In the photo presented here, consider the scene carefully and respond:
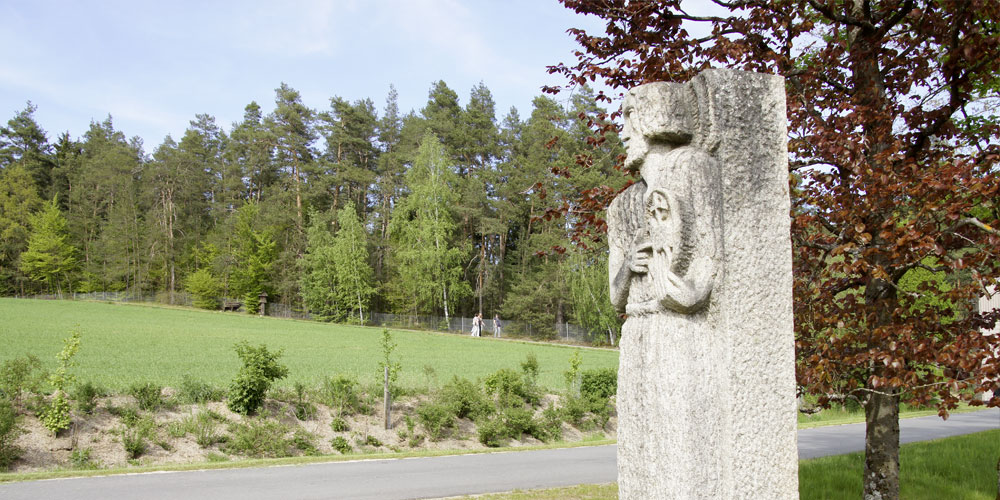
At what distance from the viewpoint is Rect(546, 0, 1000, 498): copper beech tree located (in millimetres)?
5430

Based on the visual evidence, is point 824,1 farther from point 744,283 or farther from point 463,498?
point 463,498

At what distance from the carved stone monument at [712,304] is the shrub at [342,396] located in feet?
37.8

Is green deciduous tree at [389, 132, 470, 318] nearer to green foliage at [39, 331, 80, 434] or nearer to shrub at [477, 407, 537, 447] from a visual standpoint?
shrub at [477, 407, 537, 447]

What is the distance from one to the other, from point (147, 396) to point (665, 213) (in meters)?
12.6

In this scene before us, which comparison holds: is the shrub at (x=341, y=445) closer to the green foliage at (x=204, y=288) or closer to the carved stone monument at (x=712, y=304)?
the carved stone monument at (x=712, y=304)

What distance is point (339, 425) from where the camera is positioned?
45.0 feet

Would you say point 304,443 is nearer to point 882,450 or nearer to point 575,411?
point 575,411

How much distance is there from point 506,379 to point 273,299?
51061 mm

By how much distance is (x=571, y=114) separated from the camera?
50.4 meters

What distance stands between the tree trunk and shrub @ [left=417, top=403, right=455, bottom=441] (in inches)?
352

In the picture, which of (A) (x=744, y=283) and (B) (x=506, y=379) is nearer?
(A) (x=744, y=283)

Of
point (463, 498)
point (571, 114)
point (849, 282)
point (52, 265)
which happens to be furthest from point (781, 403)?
point (52, 265)

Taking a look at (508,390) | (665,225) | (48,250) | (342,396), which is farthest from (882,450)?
(48,250)

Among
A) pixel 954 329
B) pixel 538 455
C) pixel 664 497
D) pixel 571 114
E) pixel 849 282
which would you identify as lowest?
pixel 538 455
